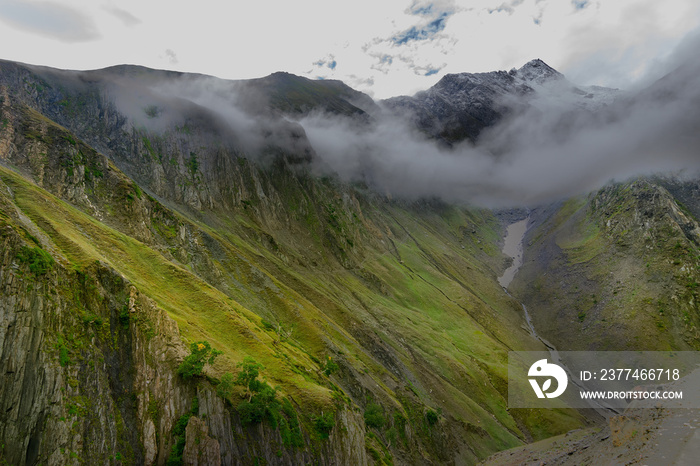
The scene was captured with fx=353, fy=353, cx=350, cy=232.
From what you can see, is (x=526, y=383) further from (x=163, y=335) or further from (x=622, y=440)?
(x=163, y=335)

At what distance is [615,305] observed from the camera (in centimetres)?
14775

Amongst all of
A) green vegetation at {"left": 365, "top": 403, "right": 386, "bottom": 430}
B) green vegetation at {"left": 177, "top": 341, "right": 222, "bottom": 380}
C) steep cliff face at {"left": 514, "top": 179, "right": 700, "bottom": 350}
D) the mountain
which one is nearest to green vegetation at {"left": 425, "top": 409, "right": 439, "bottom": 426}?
the mountain

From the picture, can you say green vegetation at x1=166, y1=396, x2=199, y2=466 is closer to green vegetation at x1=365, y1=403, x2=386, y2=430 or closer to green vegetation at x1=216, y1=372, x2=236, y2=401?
green vegetation at x1=216, y1=372, x2=236, y2=401

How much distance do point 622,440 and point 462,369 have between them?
60.7 meters

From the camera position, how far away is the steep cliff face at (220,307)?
1170 inches

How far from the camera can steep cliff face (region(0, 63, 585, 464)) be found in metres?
29.7

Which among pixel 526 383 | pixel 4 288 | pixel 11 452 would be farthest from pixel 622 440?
pixel 526 383

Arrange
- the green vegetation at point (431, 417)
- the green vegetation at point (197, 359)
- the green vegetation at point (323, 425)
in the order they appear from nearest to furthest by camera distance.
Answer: the green vegetation at point (197, 359), the green vegetation at point (323, 425), the green vegetation at point (431, 417)

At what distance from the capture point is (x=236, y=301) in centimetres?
6462

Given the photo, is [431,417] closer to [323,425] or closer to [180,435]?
[323,425]
